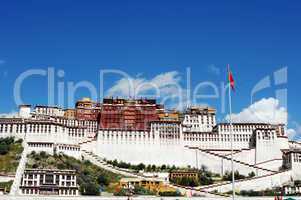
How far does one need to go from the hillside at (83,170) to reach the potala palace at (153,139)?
10.8 feet

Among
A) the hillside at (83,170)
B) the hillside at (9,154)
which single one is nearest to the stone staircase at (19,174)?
the hillside at (9,154)

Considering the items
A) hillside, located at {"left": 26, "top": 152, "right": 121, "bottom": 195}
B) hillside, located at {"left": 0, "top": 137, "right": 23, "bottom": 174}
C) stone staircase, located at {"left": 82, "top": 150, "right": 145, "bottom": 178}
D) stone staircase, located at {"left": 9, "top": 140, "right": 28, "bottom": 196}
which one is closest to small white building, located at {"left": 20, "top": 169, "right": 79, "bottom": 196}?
stone staircase, located at {"left": 9, "top": 140, "right": 28, "bottom": 196}

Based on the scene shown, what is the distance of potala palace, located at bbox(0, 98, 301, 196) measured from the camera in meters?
94.9

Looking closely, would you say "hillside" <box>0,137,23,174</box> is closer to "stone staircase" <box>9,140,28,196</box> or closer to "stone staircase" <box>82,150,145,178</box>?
"stone staircase" <box>9,140,28,196</box>

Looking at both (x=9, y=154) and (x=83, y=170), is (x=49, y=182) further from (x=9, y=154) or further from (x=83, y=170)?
(x=9, y=154)

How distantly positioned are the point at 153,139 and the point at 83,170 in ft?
73.1

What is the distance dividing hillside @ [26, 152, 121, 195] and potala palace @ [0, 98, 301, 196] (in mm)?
3286

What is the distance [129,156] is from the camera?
3907 inches

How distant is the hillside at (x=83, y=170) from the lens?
242ft

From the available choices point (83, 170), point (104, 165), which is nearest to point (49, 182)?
point (83, 170)

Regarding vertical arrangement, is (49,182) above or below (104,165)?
below

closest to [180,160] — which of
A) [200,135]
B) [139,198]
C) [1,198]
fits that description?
[200,135]

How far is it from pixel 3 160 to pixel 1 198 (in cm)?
2101

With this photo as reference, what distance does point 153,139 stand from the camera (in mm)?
101438
